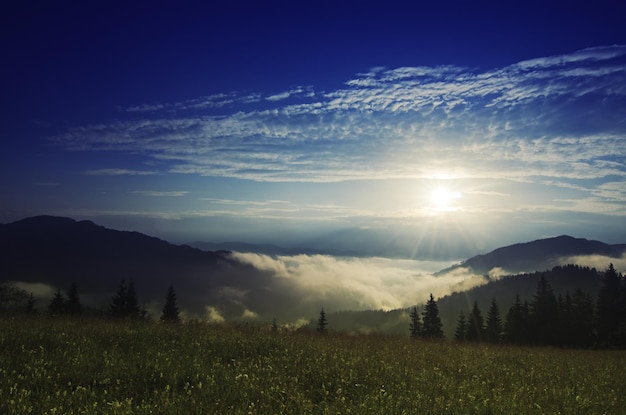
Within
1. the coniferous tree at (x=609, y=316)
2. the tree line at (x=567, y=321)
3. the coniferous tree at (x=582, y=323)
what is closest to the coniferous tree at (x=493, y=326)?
the tree line at (x=567, y=321)

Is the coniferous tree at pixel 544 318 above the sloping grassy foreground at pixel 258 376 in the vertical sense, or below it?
below

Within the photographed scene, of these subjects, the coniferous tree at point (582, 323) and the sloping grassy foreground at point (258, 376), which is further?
Answer: the coniferous tree at point (582, 323)

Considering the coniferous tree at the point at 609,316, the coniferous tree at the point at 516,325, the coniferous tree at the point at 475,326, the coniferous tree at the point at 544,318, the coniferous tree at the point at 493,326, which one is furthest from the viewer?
the coniferous tree at the point at 493,326

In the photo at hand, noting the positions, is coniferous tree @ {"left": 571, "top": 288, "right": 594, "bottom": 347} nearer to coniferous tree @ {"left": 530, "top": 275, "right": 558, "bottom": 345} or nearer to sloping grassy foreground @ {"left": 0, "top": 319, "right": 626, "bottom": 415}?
coniferous tree @ {"left": 530, "top": 275, "right": 558, "bottom": 345}

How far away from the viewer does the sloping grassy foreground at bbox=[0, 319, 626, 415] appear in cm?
701

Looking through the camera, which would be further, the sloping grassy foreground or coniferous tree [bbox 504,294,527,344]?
coniferous tree [bbox 504,294,527,344]

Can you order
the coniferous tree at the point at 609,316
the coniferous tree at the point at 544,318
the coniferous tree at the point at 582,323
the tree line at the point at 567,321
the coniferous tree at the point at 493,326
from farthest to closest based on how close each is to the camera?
1. the coniferous tree at the point at 493,326
2. the coniferous tree at the point at 544,318
3. the coniferous tree at the point at 582,323
4. the tree line at the point at 567,321
5. the coniferous tree at the point at 609,316

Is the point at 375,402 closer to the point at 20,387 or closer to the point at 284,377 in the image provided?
the point at 284,377

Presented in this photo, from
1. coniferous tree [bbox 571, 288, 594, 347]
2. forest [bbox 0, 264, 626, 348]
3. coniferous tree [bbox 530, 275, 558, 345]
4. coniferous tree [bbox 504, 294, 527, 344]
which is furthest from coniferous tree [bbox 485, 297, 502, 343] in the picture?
coniferous tree [bbox 571, 288, 594, 347]

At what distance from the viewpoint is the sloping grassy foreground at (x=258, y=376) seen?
7008 millimetres

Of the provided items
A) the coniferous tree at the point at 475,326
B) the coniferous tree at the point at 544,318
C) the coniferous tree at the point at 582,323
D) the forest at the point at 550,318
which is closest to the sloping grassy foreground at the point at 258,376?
the forest at the point at 550,318

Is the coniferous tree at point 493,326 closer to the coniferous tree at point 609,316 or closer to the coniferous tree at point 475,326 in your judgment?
the coniferous tree at point 475,326

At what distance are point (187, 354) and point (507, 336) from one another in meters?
51.8

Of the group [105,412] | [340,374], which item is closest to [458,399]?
[340,374]
